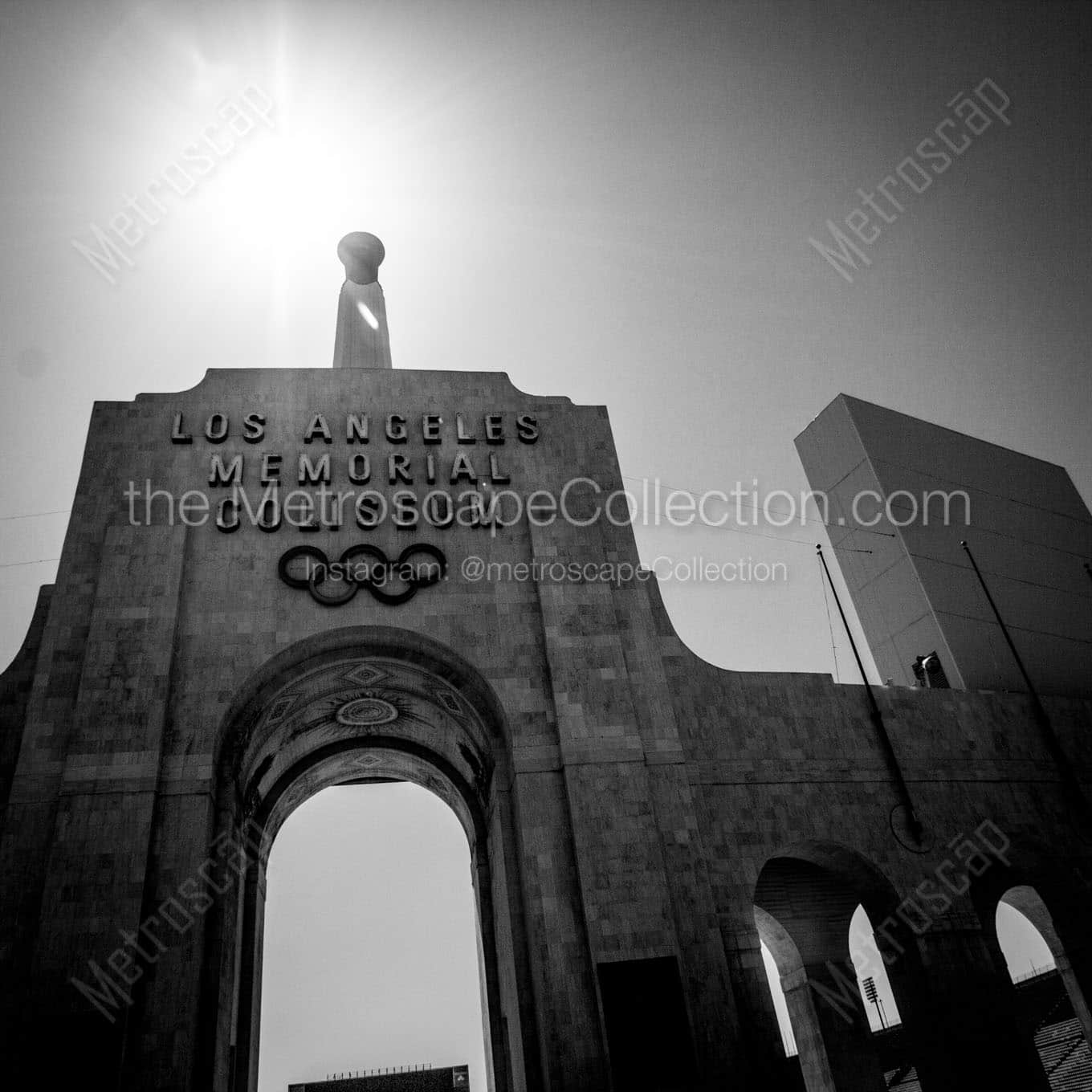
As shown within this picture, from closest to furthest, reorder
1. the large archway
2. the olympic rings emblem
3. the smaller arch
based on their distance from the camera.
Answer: the large archway
the olympic rings emblem
the smaller arch

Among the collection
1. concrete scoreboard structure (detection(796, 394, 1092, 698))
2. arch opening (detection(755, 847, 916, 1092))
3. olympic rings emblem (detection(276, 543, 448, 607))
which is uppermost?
concrete scoreboard structure (detection(796, 394, 1092, 698))

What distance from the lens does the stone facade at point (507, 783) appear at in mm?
17172

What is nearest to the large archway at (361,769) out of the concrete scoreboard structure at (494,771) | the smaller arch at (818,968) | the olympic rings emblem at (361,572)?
the concrete scoreboard structure at (494,771)

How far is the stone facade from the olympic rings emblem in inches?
12.6

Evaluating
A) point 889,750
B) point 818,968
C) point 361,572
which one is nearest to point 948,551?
point 889,750

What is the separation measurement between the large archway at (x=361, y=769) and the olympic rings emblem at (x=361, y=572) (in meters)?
1.01

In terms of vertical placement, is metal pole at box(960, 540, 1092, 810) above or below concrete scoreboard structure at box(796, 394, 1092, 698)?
below

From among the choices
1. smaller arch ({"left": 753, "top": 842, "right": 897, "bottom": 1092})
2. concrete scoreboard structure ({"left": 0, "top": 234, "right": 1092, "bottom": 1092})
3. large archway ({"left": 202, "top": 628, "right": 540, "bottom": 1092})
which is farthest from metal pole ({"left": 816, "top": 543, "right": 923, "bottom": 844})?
large archway ({"left": 202, "top": 628, "right": 540, "bottom": 1092})

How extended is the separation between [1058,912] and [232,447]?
25.8 meters

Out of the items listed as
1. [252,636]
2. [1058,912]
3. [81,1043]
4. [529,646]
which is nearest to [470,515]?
[529,646]

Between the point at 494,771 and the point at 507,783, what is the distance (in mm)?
777

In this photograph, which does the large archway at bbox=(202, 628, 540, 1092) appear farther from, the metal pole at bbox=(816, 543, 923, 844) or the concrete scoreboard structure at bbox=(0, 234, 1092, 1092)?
the metal pole at bbox=(816, 543, 923, 844)

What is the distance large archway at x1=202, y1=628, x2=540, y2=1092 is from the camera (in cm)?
1892

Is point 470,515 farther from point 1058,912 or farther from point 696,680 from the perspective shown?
point 1058,912
